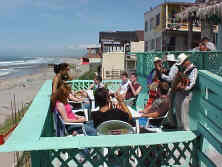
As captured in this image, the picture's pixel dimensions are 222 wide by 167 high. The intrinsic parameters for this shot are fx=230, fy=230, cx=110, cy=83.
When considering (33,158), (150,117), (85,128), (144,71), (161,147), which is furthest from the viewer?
(144,71)

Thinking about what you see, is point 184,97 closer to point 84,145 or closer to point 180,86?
point 180,86

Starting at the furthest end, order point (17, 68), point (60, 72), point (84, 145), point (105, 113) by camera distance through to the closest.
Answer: point (17, 68)
point (60, 72)
point (105, 113)
point (84, 145)

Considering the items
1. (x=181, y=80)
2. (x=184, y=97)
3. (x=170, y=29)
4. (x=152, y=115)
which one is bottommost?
(x=152, y=115)

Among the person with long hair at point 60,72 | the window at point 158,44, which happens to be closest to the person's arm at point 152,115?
the person with long hair at point 60,72

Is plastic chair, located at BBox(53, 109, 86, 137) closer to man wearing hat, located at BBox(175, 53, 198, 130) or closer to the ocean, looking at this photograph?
man wearing hat, located at BBox(175, 53, 198, 130)

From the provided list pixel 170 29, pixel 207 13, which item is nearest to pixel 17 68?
pixel 170 29

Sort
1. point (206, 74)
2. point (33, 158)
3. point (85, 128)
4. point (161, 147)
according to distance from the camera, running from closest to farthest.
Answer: point (33, 158)
point (206, 74)
point (161, 147)
point (85, 128)

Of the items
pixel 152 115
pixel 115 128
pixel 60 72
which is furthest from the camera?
pixel 60 72

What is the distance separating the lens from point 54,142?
1938mm

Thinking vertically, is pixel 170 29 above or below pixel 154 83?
above

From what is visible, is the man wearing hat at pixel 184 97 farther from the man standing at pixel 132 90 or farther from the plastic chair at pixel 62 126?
the man standing at pixel 132 90

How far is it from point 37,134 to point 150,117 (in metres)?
2.23

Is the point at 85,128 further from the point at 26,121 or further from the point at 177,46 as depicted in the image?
the point at 177,46

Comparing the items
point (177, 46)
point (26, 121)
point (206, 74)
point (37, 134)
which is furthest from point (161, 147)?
point (177, 46)
